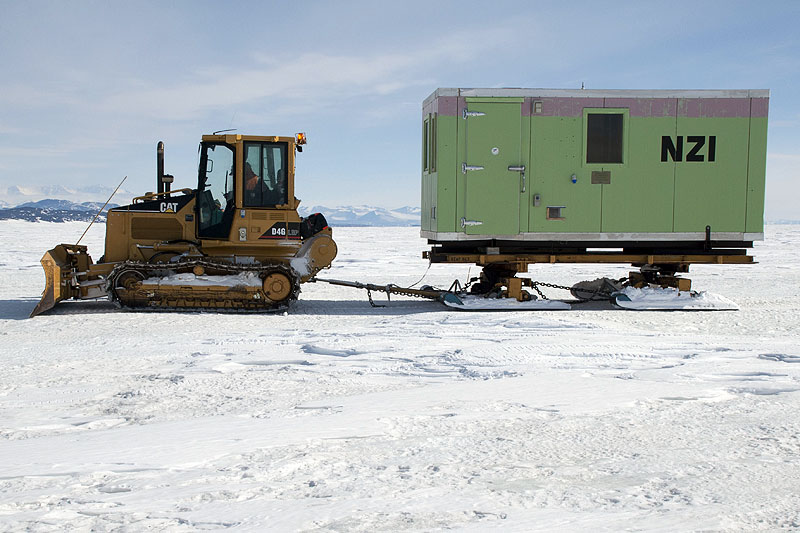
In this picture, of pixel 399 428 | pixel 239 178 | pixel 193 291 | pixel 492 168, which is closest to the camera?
pixel 399 428

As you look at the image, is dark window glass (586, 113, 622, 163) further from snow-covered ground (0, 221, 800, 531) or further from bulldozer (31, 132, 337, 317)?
bulldozer (31, 132, 337, 317)

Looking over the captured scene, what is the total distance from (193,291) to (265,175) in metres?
1.97

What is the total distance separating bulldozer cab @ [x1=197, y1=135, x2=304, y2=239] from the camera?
9.91m

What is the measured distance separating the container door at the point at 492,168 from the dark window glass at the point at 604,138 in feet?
3.47

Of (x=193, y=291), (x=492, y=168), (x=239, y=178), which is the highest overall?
(x=492, y=168)

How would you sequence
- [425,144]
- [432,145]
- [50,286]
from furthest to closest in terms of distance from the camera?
1. [425,144]
2. [432,145]
3. [50,286]

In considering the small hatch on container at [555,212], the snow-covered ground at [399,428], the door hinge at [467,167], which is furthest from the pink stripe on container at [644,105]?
the snow-covered ground at [399,428]

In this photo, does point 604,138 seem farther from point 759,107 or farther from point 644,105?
point 759,107

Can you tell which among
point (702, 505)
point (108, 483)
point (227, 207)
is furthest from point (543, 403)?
point (227, 207)

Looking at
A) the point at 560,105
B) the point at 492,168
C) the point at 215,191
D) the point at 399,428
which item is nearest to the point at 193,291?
the point at 215,191

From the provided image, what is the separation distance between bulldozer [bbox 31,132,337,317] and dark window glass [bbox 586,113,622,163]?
4.13 m

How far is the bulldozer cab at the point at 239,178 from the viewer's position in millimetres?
9914

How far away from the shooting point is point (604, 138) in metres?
10.2

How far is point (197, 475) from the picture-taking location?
3422 mm
